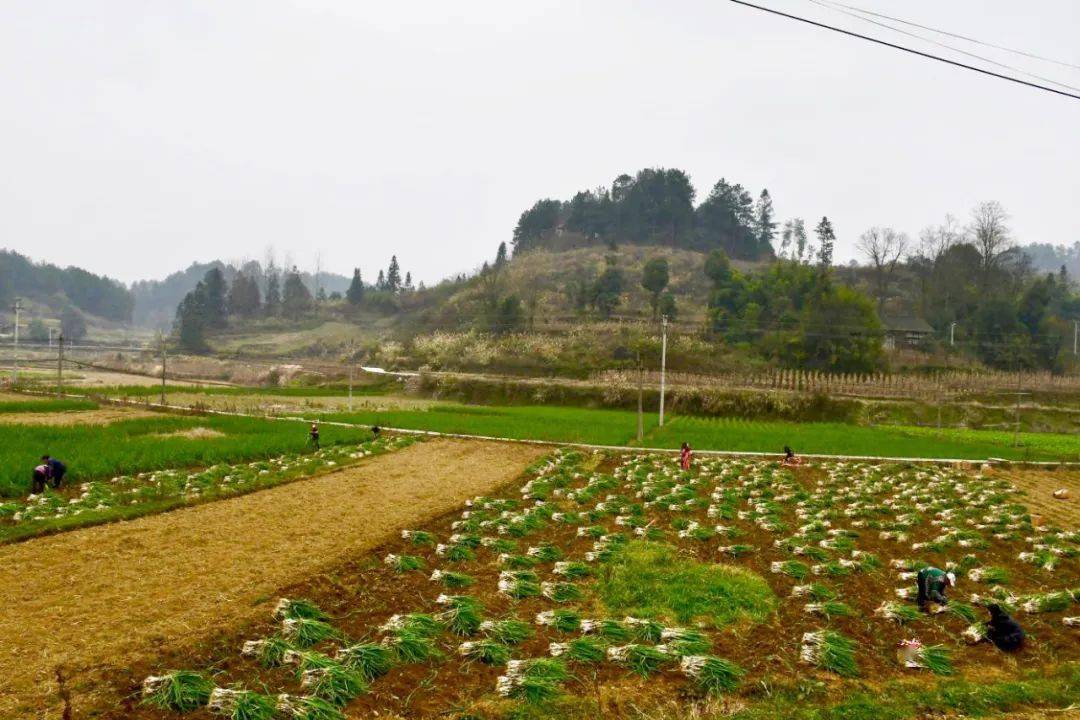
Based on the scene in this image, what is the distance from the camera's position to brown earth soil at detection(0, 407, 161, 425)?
2769 centimetres

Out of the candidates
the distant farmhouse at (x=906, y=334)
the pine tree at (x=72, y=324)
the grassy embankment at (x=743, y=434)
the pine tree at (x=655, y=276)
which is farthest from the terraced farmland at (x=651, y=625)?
the pine tree at (x=72, y=324)

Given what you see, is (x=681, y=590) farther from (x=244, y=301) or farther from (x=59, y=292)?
(x=59, y=292)

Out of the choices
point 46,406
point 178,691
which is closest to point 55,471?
point 178,691

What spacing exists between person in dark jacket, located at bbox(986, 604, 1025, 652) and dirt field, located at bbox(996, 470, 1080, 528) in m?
9.48

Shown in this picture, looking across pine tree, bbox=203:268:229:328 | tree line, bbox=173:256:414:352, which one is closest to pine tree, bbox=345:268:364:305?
tree line, bbox=173:256:414:352

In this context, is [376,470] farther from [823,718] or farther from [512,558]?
[823,718]

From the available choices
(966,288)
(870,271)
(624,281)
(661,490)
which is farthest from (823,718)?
(870,271)

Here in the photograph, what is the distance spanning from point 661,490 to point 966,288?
6082cm

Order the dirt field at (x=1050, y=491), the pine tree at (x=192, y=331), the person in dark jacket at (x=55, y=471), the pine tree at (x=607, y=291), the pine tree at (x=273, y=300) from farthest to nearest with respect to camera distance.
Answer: the pine tree at (x=273, y=300), the pine tree at (x=192, y=331), the pine tree at (x=607, y=291), the dirt field at (x=1050, y=491), the person in dark jacket at (x=55, y=471)

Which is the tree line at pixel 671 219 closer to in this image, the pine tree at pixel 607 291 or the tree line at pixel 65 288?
the pine tree at pixel 607 291

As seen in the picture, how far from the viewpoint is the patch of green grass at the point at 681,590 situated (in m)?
9.02

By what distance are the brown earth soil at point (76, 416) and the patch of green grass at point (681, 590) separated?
2582 centimetres

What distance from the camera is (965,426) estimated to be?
41750 millimetres

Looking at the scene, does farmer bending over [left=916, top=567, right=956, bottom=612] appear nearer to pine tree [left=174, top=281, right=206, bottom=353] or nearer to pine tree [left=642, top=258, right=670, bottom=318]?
pine tree [left=642, top=258, right=670, bottom=318]
